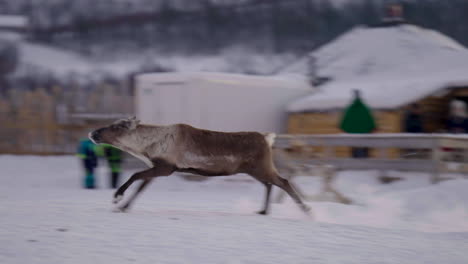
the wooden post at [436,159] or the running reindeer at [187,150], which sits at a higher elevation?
the running reindeer at [187,150]

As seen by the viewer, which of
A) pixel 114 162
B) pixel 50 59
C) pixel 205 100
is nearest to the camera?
pixel 114 162

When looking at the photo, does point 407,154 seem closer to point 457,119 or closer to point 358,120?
point 358,120

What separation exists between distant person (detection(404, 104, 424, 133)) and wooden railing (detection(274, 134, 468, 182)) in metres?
4.14

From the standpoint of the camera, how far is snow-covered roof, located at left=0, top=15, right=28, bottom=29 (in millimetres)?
39062

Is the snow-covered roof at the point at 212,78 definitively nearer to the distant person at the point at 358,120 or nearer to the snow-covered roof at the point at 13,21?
the distant person at the point at 358,120

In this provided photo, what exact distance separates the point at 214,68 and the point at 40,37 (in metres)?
12.0

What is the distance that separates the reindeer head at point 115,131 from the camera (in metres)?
7.87

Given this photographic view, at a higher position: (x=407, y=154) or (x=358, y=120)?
(x=358, y=120)

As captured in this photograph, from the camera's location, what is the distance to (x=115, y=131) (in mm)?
7910

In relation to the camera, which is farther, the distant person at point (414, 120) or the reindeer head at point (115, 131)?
the distant person at point (414, 120)

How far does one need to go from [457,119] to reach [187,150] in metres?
12.6

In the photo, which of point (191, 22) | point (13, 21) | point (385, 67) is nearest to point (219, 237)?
point (385, 67)

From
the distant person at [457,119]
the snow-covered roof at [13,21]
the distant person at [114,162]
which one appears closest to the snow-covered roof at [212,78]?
the distant person at [114,162]

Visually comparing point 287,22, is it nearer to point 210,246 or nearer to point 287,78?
Result: point 287,78
